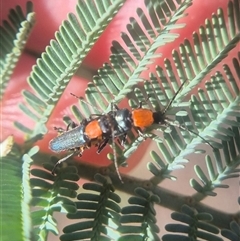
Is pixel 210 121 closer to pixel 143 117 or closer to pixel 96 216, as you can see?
pixel 143 117

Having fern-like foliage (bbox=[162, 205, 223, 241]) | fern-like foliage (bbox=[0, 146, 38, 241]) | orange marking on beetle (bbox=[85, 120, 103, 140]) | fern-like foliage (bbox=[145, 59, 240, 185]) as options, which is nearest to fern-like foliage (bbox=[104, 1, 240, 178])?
fern-like foliage (bbox=[145, 59, 240, 185])

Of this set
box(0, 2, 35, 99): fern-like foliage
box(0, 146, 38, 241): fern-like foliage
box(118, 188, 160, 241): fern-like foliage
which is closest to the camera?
box(0, 146, 38, 241): fern-like foliage

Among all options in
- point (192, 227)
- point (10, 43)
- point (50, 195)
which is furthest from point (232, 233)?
point (10, 43)

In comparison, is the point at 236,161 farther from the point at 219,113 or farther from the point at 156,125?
the point at 156,125

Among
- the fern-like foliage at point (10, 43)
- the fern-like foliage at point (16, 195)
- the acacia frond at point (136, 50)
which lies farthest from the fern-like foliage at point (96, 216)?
the fern-like foliage at point (10, 43)

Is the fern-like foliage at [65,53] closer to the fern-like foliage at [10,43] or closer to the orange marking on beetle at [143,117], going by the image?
the fern-like foliage at [10,43]

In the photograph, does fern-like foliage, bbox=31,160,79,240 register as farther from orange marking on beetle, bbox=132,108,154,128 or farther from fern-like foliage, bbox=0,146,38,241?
orange marking on beetle, bbox=132,108,154,128

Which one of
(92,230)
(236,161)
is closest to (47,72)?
(92,230)
